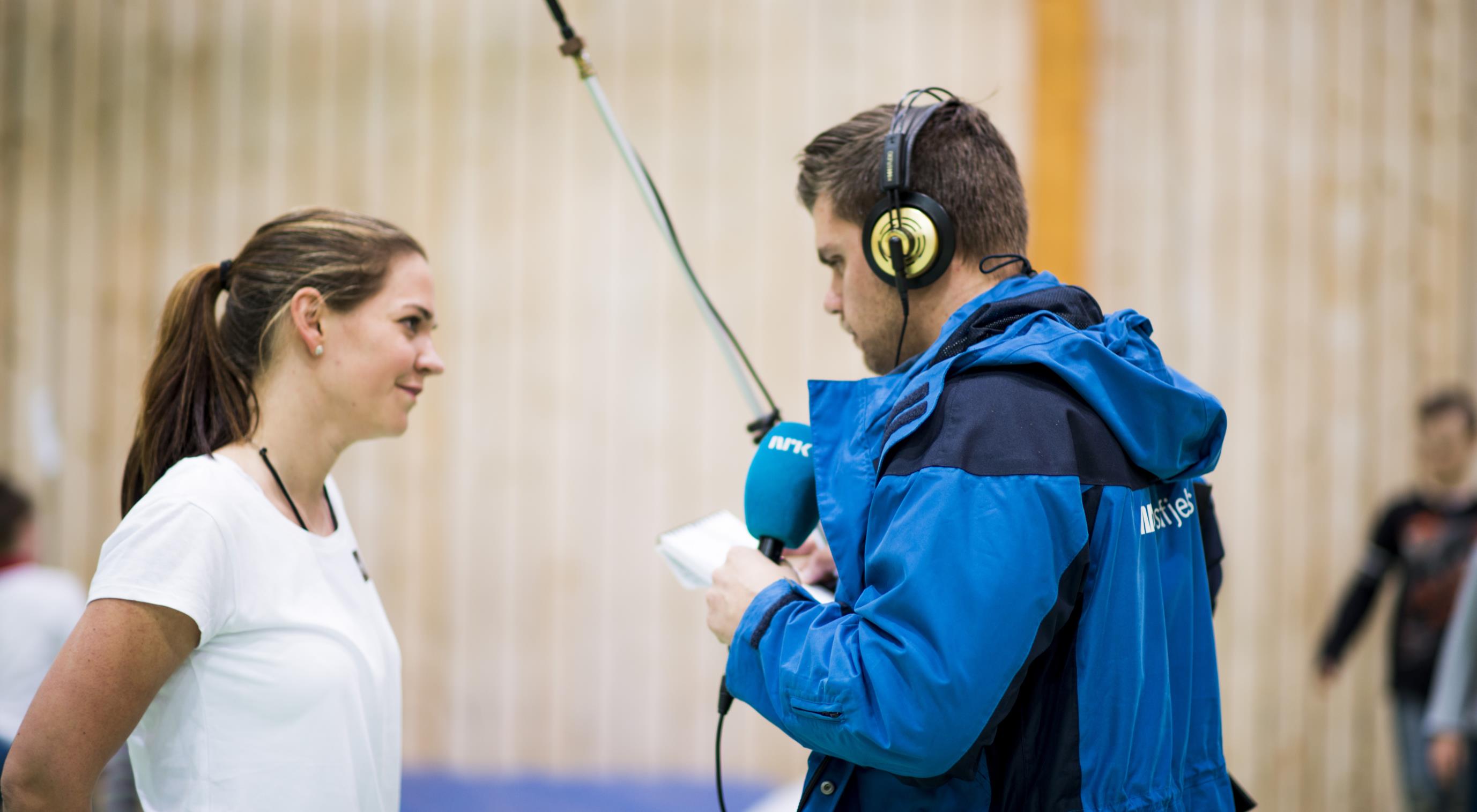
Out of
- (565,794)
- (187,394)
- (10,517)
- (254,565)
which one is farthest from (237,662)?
(565,794)

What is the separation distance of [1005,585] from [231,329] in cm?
107

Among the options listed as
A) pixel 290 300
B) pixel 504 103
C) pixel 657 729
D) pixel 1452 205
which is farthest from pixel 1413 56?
pixel 290 300

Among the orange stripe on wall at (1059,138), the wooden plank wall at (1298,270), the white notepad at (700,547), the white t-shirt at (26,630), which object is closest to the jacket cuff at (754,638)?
the white notepad at (700,547)

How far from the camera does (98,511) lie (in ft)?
13.8

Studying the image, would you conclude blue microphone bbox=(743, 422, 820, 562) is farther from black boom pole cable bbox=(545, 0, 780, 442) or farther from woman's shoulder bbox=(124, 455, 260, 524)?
woman's shoulder bbox=(124, 455, 260, 524)

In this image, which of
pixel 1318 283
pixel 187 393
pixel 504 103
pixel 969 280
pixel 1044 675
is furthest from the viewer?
pixel 504 103

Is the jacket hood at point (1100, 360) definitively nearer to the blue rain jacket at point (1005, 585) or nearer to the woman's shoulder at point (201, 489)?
the blue rain jacket at point (1005, 585)

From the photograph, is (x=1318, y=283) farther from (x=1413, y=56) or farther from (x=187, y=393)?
(x=187, y=393)

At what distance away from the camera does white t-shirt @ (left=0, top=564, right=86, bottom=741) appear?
2521mm

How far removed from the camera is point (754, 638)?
1045mm

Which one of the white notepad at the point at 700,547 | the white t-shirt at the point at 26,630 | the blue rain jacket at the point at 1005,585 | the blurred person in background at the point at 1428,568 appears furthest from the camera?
the blurred person in background at the point at 1428,568

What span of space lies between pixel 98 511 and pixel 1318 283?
479cm

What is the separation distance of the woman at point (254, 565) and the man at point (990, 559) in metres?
0.54

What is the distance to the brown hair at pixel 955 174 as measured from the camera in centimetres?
119
